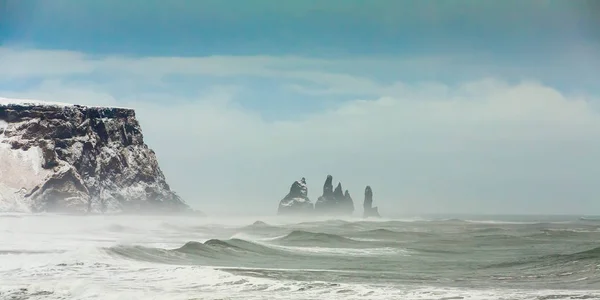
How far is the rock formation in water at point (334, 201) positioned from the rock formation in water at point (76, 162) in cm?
3205

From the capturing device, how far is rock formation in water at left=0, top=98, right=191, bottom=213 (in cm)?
9144

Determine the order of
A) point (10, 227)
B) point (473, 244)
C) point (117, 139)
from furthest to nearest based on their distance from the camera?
point (117, 139)
point (10, 227)
point (473, 244)

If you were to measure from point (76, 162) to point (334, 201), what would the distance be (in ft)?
199

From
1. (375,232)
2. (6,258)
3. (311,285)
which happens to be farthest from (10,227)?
(311,285)

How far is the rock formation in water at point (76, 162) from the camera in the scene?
300ft

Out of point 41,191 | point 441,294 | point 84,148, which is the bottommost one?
point 441,294

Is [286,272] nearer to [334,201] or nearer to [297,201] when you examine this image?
[297,201]

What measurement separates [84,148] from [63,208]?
15.0 metres

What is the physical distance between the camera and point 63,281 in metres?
24.7

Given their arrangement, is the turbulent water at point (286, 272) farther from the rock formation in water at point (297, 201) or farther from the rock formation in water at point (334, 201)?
the rock formation in water at point (334, 201)

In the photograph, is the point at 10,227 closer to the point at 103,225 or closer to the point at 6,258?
the point at 103,225

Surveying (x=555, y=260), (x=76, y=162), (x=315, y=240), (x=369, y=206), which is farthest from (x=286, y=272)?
(x=369, y=206)

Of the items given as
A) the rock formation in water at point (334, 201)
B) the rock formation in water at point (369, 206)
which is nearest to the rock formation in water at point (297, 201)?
the rock formation in water at point (334, 201)

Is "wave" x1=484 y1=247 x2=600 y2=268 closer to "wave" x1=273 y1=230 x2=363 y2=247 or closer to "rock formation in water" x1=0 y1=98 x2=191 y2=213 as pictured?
"wave" x1=273 y1=230 x2=363 y2=247
